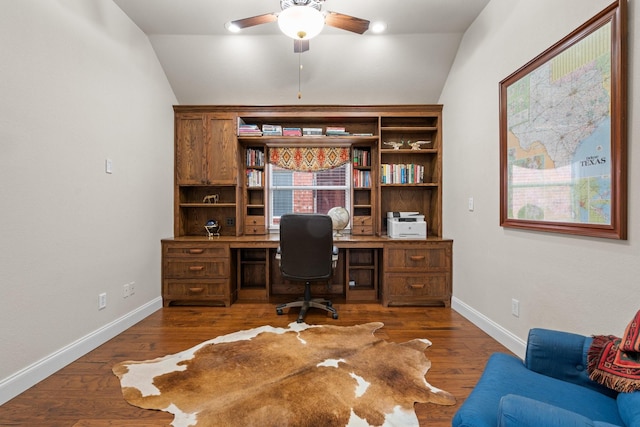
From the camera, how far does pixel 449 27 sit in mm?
2953

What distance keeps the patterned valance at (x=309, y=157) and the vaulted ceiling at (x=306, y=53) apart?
61 centimetres

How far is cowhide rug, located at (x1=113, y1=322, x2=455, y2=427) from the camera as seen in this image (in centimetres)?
150

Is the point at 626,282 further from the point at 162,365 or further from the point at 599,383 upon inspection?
the point at 162,365

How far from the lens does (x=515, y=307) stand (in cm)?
220

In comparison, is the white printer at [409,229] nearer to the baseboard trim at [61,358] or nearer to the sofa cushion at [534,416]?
the sofa cushion at [534,416]

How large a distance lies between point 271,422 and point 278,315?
1602 mm

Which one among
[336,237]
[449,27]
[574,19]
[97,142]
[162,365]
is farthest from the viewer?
[336,237]

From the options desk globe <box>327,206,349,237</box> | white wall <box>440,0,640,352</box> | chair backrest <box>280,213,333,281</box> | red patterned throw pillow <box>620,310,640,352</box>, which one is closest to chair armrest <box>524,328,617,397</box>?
red patterned throw pillow <box>620,310,640,352</box>

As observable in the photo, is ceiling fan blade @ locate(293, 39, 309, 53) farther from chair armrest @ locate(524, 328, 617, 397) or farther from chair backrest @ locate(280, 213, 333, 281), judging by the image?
chair armrest @ locate(524, 328, 617, 397)

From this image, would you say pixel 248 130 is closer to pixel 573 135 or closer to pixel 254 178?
pixel 254 178

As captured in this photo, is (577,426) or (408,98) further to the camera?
(408,98)

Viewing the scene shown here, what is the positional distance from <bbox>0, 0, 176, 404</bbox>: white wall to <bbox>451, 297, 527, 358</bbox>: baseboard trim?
3.25 m

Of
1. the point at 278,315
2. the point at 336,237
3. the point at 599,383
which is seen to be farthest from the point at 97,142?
the point at 599,383

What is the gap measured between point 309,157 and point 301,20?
1980mm
